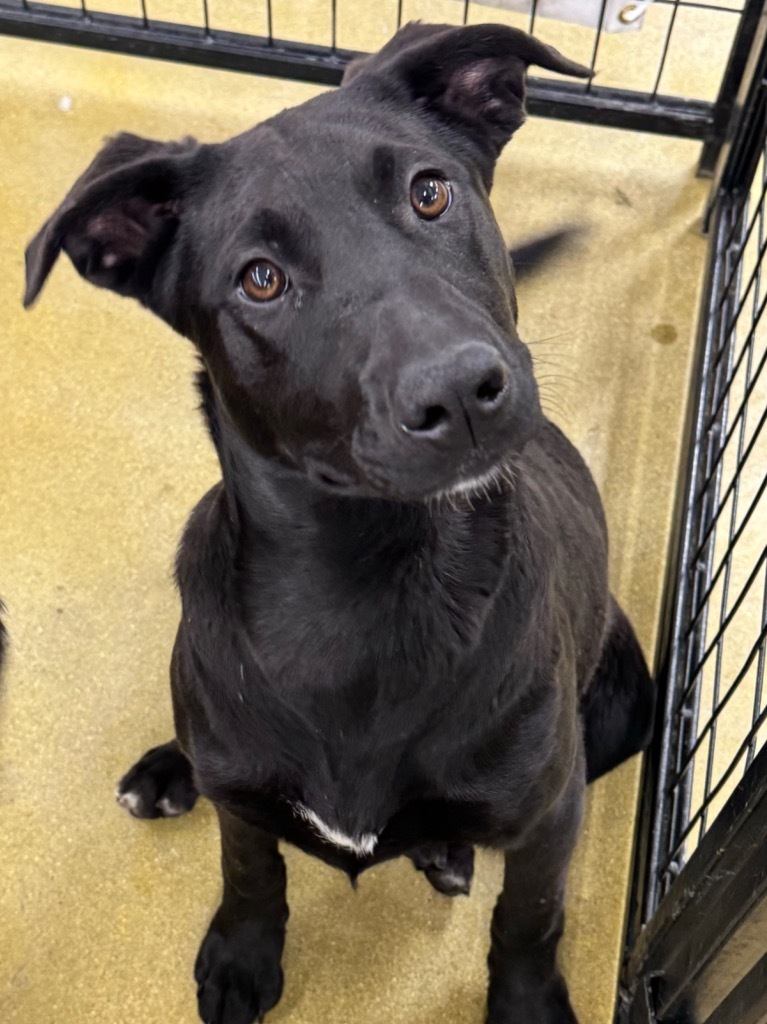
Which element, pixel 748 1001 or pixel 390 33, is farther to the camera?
pixel 390 33

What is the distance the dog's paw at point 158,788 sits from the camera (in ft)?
7.44

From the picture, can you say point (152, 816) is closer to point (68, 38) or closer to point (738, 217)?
point (738, 217)

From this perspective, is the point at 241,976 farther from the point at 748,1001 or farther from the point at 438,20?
the point at 438,20

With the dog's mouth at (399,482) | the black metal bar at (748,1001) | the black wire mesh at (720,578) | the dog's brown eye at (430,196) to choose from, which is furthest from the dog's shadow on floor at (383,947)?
the dog's brown eye at (430,196)

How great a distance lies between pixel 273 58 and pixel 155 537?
154 cm

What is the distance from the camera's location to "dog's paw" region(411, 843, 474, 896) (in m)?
2.13

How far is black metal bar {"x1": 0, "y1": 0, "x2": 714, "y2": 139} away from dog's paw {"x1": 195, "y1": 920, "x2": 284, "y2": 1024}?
2306 millimetres

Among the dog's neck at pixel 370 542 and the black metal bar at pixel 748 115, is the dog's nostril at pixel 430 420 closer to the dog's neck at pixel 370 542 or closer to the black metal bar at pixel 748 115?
the dog's neck at pixel 370 542

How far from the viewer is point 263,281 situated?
1.39 meters

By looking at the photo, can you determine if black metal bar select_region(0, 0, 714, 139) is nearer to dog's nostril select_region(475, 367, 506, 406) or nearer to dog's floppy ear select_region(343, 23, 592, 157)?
dog's floppy ear select_region(343, 23, 592, 157)

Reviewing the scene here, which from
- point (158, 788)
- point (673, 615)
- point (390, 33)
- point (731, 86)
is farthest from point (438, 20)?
point (158, 788)

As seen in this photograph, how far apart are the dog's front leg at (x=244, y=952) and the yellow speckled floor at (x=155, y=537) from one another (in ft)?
0.17

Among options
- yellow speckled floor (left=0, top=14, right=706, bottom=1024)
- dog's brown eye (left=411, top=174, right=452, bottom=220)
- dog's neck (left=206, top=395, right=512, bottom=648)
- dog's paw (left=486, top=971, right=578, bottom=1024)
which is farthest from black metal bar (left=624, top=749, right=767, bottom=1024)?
dog's brown eye (left=411, top=174, right=452, bottom=220)

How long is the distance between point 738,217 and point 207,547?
1955 millimetres
